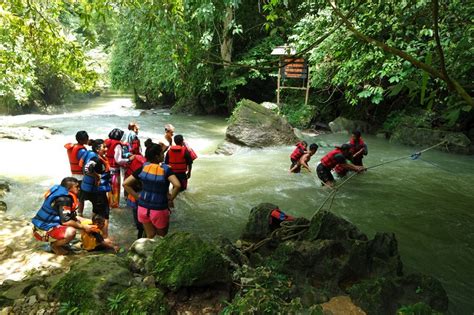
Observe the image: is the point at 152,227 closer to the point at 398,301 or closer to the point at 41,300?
the point at 41,300

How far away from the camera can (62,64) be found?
6.40 meters

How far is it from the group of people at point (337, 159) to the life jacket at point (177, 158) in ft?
10.8

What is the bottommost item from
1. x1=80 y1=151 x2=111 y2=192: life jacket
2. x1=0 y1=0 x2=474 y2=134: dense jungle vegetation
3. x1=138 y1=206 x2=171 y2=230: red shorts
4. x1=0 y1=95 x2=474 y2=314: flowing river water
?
x1=0 y1=95 x2=474 y2=314: flowing river water

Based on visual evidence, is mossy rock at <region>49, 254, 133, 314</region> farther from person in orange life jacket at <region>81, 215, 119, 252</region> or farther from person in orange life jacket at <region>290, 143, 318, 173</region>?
person in orange life jacket at <region>290, 143, 318, 173</region>

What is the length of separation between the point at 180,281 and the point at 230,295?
22.5 inches

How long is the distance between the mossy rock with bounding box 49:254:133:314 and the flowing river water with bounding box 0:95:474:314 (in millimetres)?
2516

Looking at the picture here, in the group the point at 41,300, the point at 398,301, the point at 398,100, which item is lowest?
the point at 398,301

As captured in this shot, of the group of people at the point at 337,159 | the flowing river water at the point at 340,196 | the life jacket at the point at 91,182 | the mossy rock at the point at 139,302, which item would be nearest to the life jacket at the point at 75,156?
the life jacket at the point at 91,182

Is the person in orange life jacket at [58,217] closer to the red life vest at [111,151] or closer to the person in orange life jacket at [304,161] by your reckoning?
the red life vest at [111,151]

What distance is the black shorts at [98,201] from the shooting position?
5520 mm

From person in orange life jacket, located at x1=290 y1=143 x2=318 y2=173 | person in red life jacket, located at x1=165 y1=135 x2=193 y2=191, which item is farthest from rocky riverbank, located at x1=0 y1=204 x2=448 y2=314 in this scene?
person in orange life jacket, located at x1=290 y1=143 x2=318 y2=173

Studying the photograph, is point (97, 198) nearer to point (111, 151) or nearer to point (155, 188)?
point (111, 151)

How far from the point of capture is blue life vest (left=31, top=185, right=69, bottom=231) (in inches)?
182

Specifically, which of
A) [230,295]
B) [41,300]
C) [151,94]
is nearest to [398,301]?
[230,295]
